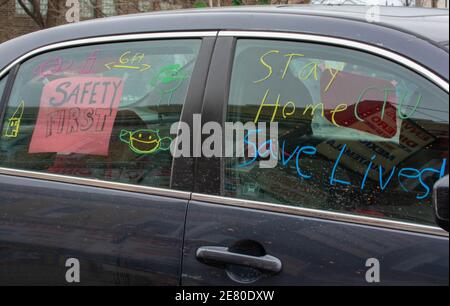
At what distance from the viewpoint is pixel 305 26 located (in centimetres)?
200

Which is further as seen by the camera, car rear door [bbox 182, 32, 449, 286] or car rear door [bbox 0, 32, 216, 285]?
car rear door [bbox 0, 32, 216, 285]

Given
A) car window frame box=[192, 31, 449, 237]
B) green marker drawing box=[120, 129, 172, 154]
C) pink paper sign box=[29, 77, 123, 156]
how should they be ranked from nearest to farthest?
1. car window frame box=[192, 31, 449, 237]
2. green marker drawing box=[120, 129, 172, 154]
3. pink paper sign box=[29, 77, 123, 156]

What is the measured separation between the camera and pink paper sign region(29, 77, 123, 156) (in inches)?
89.7

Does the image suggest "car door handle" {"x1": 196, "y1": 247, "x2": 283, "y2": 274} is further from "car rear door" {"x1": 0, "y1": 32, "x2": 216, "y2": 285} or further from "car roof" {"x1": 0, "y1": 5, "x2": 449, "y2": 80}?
"car roof" {"x1": 0, "y1": 5, "x2": 449, "y2": 80}

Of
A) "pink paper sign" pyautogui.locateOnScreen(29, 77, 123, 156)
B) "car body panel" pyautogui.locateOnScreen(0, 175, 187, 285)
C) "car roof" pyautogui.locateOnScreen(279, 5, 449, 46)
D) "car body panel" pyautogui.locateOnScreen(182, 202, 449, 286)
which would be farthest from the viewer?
"pink paper sign" pyautogui.locateOnScreen(29, 77, 123, 156)

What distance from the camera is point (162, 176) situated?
2.10 meters

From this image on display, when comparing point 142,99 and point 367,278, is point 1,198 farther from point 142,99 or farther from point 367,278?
point 367,278

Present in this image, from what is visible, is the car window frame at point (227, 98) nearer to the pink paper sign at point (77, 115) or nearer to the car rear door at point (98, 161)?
the car rear door at point (98, 161)

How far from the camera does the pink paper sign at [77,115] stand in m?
2.28

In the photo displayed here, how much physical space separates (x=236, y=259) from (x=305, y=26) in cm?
84

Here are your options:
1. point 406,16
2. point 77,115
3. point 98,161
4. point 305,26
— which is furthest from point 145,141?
point 406,16

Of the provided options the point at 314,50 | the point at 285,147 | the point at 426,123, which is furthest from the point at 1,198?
the point at 426,123

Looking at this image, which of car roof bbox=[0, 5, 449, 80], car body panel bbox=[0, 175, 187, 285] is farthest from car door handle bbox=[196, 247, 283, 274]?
car roof bbox=[0, 5, 449, 80]

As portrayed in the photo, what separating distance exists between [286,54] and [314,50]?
4.2 inches
